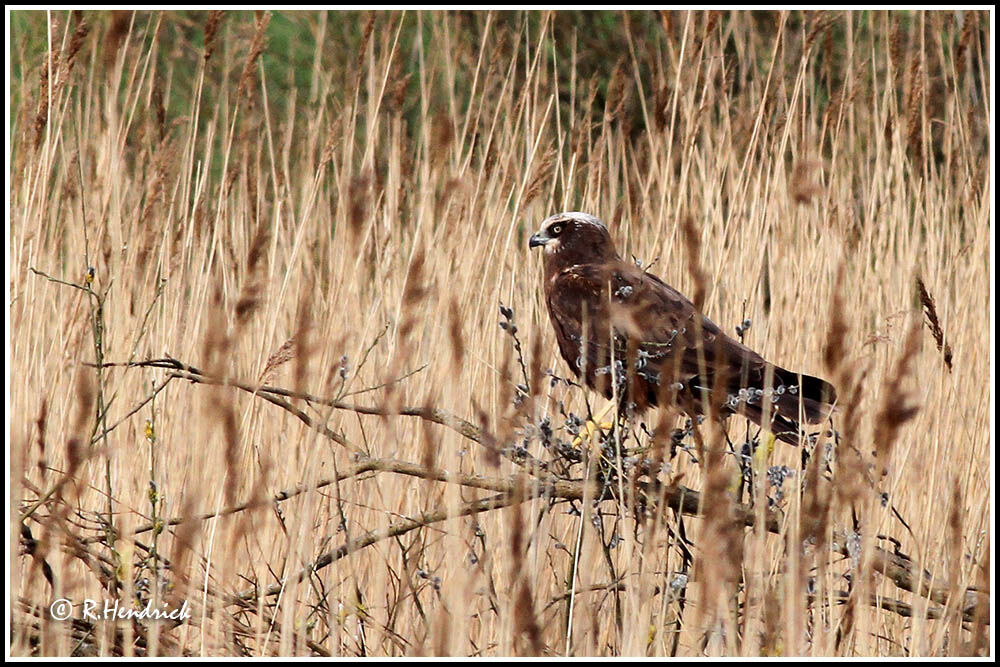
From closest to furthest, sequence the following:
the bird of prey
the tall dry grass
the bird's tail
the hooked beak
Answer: the tall dry grass → the bird of prey → the bird's tail → the hooked beak

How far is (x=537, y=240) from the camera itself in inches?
112

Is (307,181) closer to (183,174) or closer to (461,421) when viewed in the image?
(183,174)

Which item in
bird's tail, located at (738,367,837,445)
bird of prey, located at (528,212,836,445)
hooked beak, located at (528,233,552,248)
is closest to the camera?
bird of prey, located at (528,212,836,445)

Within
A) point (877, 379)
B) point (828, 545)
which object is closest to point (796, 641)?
point (828, 545)

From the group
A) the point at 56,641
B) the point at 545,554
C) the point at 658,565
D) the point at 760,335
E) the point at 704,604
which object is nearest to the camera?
the point at 704,604

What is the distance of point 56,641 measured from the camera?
1.48 meters

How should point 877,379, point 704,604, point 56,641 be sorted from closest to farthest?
point 704,604 → point 56,641 → point 877,379

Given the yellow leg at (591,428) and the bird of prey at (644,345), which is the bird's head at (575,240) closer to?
the bird of prey at (644,345)

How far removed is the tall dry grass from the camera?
1337 millimetres

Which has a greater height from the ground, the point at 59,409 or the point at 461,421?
the point at 59,409

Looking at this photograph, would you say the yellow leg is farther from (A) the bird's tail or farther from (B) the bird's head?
(B) the bird's head

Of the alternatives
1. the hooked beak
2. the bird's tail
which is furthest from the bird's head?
the bird's tail

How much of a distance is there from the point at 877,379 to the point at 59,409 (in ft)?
5.94

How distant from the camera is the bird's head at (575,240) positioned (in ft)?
9.43
